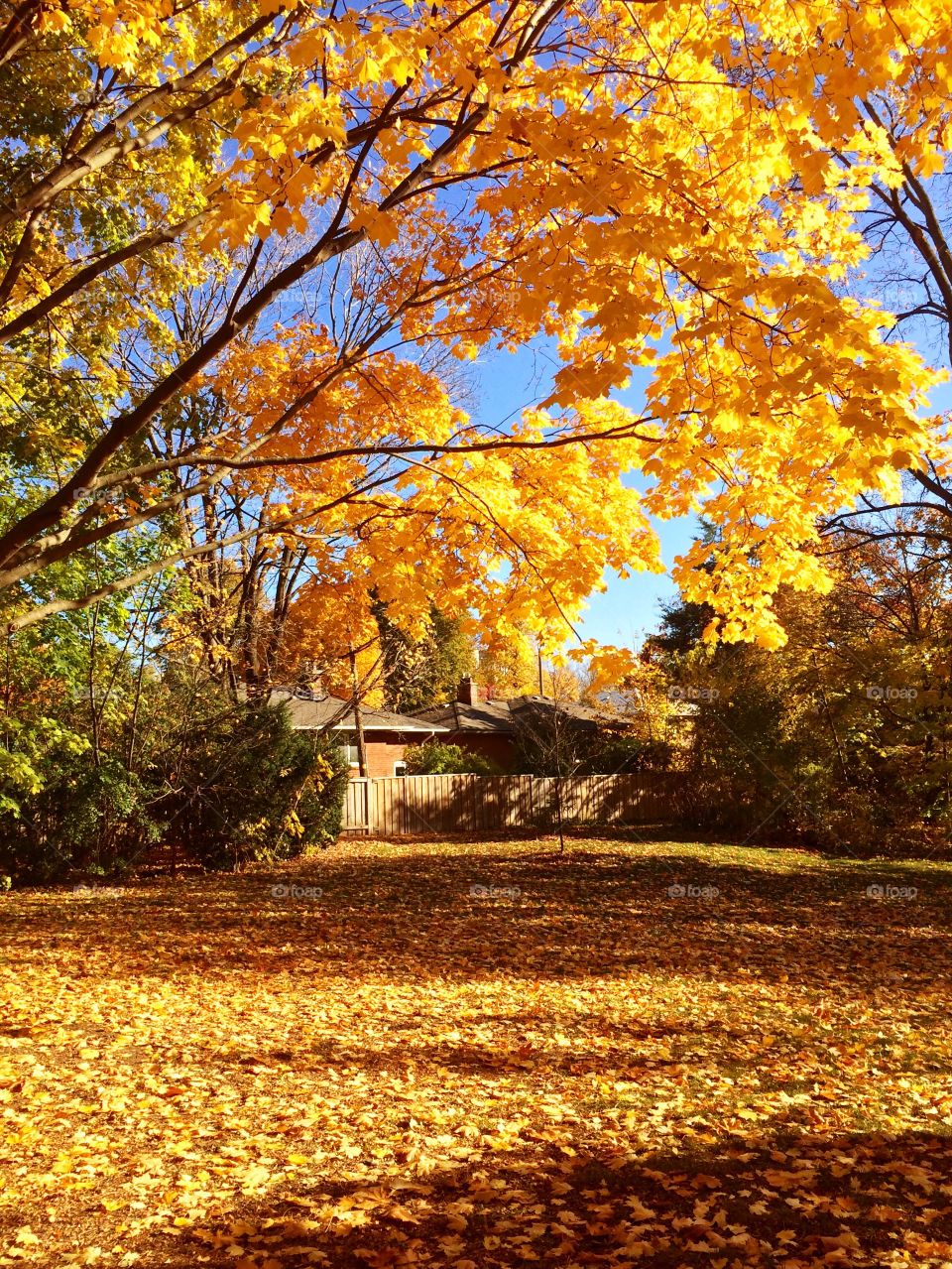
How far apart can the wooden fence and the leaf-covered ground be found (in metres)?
12.6

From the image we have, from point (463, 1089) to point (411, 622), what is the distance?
17.4ft

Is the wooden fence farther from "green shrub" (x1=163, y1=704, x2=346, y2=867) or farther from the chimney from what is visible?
the chimney

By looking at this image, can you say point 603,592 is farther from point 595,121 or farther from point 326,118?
point 326,118

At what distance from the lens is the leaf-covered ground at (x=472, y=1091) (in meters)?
3.35

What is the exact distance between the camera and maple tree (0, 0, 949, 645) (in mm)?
3832

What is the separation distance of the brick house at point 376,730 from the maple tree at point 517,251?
1804 centimetres

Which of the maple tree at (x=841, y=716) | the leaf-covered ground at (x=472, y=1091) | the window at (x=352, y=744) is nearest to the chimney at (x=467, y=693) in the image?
the window at (x=352, y=744)

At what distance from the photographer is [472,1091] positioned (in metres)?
4.91

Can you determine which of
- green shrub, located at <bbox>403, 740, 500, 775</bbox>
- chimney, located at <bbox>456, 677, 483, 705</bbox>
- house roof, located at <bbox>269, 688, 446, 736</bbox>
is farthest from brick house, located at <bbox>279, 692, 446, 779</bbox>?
chimney, located at <bbox>456, 677, 483, 705</bbox>

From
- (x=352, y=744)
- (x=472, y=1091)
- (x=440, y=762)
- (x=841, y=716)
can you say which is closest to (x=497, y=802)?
(x=440, y=762)

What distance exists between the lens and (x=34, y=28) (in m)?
5.73

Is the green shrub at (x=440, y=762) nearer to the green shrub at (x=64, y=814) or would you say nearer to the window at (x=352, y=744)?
the window at (x=352, y=744)

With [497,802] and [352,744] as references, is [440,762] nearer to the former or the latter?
[352,744]

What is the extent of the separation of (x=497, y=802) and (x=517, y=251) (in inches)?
788
